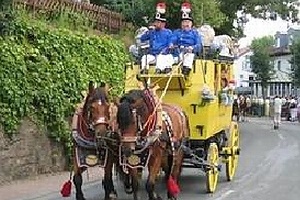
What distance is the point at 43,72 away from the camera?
15641mm

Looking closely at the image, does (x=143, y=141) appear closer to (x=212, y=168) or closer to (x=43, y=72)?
(x=212, y=168)

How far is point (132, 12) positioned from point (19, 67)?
13.2 metres

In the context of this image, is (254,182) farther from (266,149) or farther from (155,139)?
(266,149)

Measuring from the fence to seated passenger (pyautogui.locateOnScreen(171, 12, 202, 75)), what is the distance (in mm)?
5106

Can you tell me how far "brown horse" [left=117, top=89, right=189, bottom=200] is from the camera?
10188 millimetres

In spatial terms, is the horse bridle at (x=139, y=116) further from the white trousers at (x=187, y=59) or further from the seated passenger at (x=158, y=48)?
the white trousers at (x=187, y=59)

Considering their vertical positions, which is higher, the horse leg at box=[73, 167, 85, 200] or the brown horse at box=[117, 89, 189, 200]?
the brown horse at box=[117, 89, 189, 200]

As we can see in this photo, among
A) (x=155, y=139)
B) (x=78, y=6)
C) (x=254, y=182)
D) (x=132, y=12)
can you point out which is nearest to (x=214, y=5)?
(x=132, y=12)

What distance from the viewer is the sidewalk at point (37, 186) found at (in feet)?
42.0

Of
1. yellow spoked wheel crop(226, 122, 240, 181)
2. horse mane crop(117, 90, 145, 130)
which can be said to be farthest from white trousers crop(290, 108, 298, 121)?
horse mane crop(117, 90, 145, 130)

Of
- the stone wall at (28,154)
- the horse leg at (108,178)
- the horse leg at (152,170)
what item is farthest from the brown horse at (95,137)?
the stone wall at (28,154)

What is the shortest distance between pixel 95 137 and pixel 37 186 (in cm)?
400

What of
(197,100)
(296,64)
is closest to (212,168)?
(197,100)

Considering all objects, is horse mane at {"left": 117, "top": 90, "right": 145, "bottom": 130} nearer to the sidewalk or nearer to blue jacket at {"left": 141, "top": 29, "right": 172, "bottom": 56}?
blue jacket at {"left": 141, "top": 29, "right": 172, "bottom": 56}
